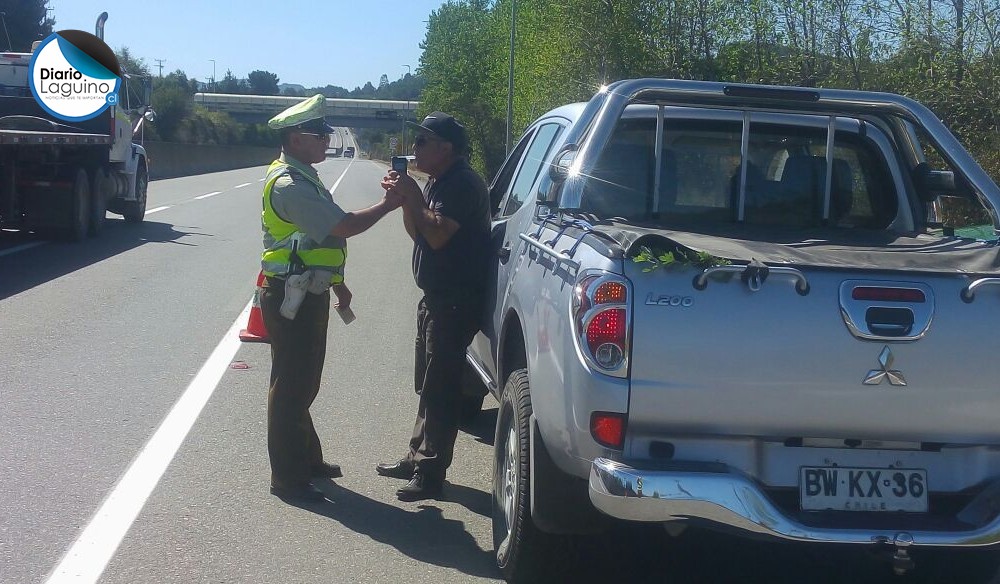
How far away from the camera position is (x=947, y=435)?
12.4 ft

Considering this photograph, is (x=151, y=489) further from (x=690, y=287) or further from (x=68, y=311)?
(x=68, y=311)

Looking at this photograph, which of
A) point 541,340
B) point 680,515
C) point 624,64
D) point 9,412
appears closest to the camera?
point 680,515

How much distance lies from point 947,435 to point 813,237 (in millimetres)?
1564

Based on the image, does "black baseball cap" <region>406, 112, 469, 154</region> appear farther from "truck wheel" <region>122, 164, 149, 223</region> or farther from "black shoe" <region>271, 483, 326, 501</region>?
"truck wheel" <region>122, 164, 149, 223</region>

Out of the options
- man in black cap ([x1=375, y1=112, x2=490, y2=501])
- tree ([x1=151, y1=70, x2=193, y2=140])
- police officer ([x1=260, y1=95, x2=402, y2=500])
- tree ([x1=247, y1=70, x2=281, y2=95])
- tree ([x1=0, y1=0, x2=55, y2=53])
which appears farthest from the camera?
tree ([x1=247, y1=70, x2=281, y2=95])

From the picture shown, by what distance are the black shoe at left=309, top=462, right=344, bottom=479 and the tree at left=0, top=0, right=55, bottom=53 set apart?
62.1 metres

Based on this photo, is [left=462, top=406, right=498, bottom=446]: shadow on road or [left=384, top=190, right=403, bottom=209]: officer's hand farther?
[left=462, top=406, right=498, bottom=446]: shadow on road

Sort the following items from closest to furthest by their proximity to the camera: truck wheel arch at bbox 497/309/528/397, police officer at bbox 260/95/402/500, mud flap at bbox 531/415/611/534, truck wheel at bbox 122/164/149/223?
mud flap at bbox 531/415/611/534, truck wheel arch at bbox 497/309/528/397, police officer at bbox 260/95/402/500, truck wheel at bbox 122/164/149/223

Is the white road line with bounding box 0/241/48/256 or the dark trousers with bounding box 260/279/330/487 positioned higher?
the dark trousers with bounding box 260/279/330/487

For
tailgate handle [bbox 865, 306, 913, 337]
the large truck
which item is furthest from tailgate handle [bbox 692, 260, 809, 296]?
the large truck

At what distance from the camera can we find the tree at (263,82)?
519ft

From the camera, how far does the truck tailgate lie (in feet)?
12.0

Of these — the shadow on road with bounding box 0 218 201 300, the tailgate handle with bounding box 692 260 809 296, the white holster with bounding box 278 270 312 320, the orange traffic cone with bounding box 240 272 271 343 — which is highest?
the tailgate handle with bounding box 692 260 809 296

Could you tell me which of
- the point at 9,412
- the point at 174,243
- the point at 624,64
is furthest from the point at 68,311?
the point at 624,64
